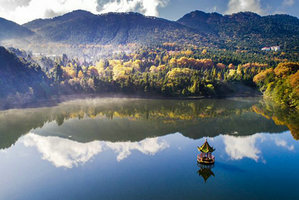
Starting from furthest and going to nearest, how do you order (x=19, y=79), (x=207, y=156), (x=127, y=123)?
(x=19, y=79) → (x=127, y=123) → (x=207, y=156)

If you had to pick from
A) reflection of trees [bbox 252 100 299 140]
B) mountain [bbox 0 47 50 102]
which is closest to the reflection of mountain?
reflection of trees [bbox 252 100 299 140]

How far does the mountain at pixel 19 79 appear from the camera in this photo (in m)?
79.6

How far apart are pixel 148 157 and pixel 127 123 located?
18.7 meters

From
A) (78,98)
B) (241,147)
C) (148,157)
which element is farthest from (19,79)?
(241,147)

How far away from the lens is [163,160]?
87.2 feet

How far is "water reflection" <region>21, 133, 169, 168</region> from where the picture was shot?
1101 inches

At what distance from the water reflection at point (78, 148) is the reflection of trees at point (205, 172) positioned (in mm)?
7357

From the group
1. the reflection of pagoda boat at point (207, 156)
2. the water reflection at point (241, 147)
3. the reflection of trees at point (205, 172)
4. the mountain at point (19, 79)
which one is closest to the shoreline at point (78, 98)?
the mountain at point (19, 79)

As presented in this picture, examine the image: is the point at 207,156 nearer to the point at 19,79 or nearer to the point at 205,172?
the point at 205,172

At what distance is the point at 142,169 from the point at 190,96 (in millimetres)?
61698

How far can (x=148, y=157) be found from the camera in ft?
90.6

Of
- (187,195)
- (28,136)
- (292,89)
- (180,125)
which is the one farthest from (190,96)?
(187,195)

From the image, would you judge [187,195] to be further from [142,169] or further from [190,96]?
[190,96]

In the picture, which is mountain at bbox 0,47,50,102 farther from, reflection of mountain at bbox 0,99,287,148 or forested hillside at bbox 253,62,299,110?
forested hillside at bbox 253,62,299,110
